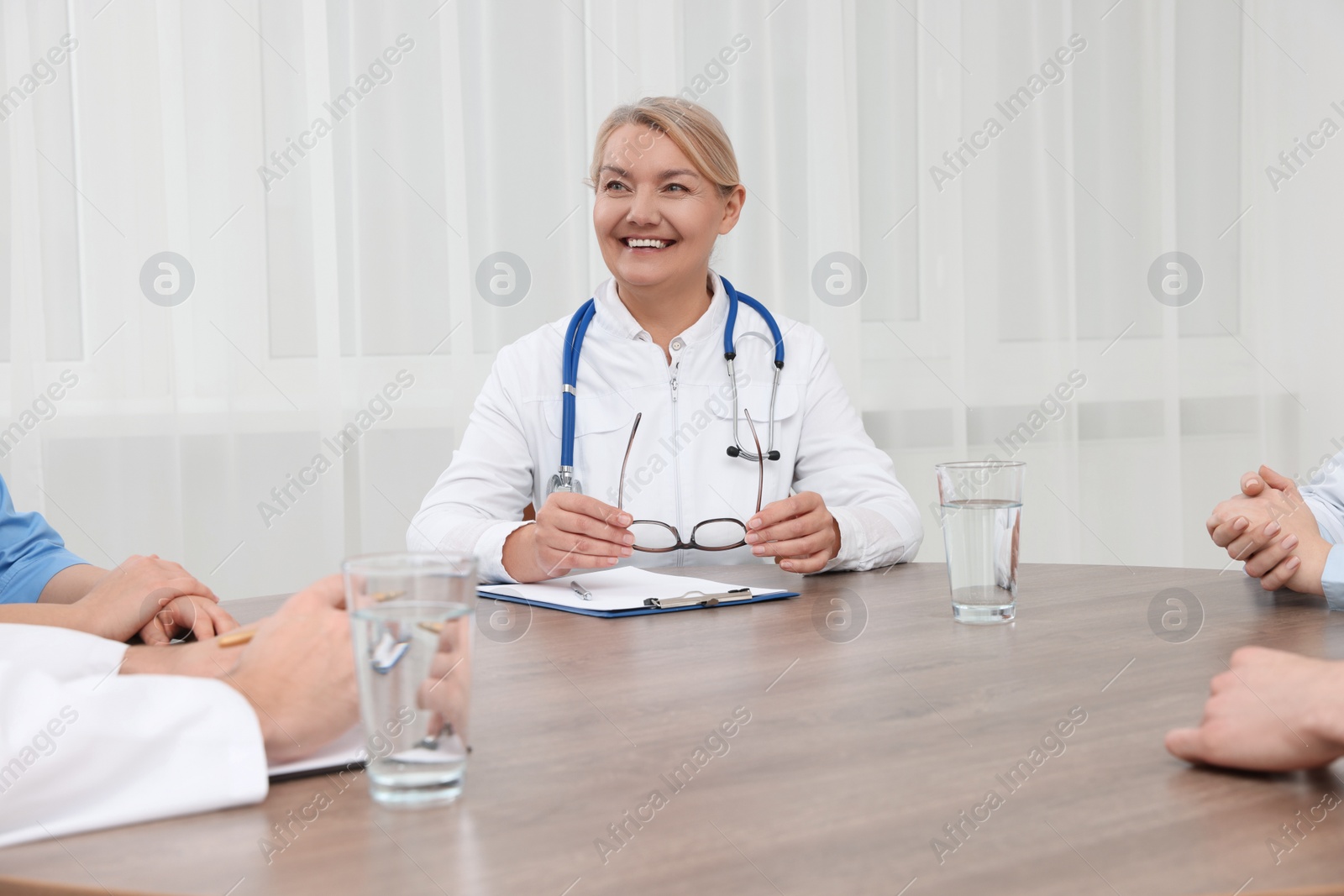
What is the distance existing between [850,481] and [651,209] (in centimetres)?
62

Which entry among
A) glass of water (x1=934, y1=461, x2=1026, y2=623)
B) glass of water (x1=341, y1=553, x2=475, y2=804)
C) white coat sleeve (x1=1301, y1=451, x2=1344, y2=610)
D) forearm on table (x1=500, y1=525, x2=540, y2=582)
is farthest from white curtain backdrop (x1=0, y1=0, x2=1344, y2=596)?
glass of water (x1=341, y1=553, x2=475, y2=804)

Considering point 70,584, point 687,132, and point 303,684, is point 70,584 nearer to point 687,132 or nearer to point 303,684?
point 303,684

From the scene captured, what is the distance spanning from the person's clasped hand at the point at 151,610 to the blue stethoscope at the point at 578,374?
0.78 meters

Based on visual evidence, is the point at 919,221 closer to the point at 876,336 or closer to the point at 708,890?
the point at 876,336

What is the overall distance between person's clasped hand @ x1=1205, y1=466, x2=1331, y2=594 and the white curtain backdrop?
1.60 m

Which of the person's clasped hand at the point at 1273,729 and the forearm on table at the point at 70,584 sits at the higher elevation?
the forearm on table at the point at 70,584

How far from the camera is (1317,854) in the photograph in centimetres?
64

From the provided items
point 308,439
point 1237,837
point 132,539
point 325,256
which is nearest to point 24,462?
point 132,539

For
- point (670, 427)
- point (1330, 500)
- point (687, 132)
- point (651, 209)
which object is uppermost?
point (687, 132)

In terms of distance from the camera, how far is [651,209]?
2.16 m

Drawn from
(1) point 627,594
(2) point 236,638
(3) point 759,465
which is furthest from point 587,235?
(2) point 236,638

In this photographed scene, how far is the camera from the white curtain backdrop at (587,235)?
2645mm

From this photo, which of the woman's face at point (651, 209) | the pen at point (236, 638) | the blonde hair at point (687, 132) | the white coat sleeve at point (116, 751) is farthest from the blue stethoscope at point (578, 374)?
the white coat sleeve at point (116, 751)

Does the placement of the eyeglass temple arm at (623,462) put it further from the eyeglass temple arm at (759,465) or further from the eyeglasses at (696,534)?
the eyeglass temple arm at (759,465)
